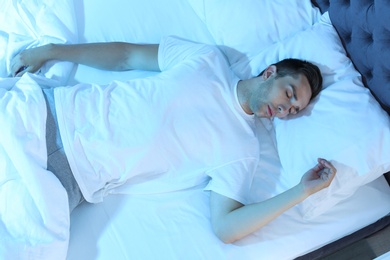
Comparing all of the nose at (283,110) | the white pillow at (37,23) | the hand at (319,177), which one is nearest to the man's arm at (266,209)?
the hand at (319,177)

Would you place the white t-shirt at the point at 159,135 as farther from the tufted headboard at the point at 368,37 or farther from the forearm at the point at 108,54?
the tufted headboard at the point at 368,37

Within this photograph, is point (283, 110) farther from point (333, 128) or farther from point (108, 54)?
point (108, 54)

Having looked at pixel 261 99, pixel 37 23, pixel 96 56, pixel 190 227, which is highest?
pixel 37 23

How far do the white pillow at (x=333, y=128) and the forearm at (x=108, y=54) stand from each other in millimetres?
462

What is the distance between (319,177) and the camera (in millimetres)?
1278

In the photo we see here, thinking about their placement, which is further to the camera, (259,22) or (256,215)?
(259,22)

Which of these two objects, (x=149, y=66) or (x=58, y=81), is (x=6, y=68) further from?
(x=149, y=66)

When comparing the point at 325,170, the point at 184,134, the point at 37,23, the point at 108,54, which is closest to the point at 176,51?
the point at 108,54

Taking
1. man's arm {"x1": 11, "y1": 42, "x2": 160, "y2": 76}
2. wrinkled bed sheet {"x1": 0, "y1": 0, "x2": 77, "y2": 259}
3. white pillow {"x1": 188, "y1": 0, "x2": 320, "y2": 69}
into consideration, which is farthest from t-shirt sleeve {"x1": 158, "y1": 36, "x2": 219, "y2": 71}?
wrinkled bed sheet {"x1": 0, "y1": 0, "x2": 77, "y2": 259}

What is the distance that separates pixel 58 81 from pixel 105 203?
1.75 feet

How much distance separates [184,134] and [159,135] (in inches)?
3.5

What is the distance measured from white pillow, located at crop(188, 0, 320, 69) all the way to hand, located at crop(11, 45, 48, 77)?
74 centimetres

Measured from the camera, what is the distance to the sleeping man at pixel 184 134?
1293 mm

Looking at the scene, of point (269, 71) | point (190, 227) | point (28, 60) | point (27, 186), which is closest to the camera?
point (27, 186)
